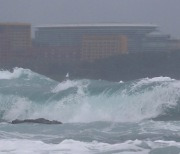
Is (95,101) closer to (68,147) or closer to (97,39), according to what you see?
(97,39)

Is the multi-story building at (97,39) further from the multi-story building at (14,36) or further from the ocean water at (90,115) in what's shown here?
the ocean water at (90,115)

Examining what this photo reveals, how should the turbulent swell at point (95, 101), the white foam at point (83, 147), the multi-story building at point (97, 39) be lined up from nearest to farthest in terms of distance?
the white foam at point (83, 147)
the turbulent swell at point (95, 101)
the multi-story building at point (97, 39)

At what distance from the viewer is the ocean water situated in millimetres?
12516

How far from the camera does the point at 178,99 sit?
2050 centimetres

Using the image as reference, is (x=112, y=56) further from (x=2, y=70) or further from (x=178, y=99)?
(x=178, y=99)

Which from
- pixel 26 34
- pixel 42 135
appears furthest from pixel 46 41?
pixel 42 135

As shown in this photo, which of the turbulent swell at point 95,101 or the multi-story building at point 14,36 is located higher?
the multi-story building at point 14,36

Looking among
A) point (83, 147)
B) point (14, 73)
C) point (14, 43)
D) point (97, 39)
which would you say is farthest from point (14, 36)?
point (83, 147)

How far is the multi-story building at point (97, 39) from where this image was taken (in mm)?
29078

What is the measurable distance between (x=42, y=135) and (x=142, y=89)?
7.31 m

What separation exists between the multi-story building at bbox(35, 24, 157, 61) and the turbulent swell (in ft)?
14.3

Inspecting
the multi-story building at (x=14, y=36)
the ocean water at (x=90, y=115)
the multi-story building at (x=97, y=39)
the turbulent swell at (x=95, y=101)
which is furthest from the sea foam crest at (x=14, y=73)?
the turbulent swell at (x=95, y=101)

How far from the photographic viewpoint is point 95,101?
2173 centimetres

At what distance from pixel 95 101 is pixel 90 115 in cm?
172
